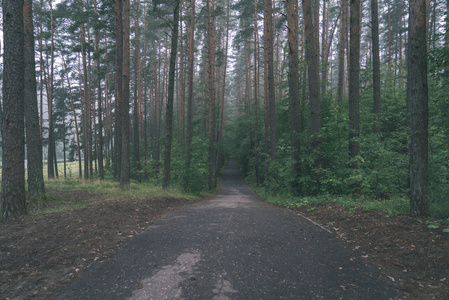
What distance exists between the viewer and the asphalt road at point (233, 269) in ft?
10.2

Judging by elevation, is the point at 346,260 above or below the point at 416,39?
below

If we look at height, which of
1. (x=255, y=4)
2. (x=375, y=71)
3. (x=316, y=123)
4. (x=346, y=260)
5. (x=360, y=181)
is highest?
(x=255, y=4)

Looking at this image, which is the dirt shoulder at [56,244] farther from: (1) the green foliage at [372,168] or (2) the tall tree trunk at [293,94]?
(2) the tall tree trunk at [293,94]

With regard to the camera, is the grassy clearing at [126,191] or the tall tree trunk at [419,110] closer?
the tall tree trunk at [419,110]

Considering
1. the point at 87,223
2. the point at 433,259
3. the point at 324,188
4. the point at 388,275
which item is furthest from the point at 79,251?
the point at 324,188

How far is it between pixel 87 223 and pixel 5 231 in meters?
1.51

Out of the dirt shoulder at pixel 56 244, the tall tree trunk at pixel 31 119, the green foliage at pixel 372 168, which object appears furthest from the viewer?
the tall tree trunk at pixel 31 119

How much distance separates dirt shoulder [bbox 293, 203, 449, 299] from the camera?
3212mm

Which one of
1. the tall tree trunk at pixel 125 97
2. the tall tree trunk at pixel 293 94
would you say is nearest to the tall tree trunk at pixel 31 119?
the tall tree trunk at pixel 125 97

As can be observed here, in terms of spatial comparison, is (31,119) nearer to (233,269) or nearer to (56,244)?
(56,244)

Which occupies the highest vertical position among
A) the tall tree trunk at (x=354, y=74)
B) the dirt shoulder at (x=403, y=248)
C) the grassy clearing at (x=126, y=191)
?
the tall tree trunk at (x=354, y=74)

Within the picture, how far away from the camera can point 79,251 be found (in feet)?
14.3

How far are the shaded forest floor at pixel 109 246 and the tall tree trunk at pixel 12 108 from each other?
63 cm

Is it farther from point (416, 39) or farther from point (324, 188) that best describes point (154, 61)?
point (416, 39)
